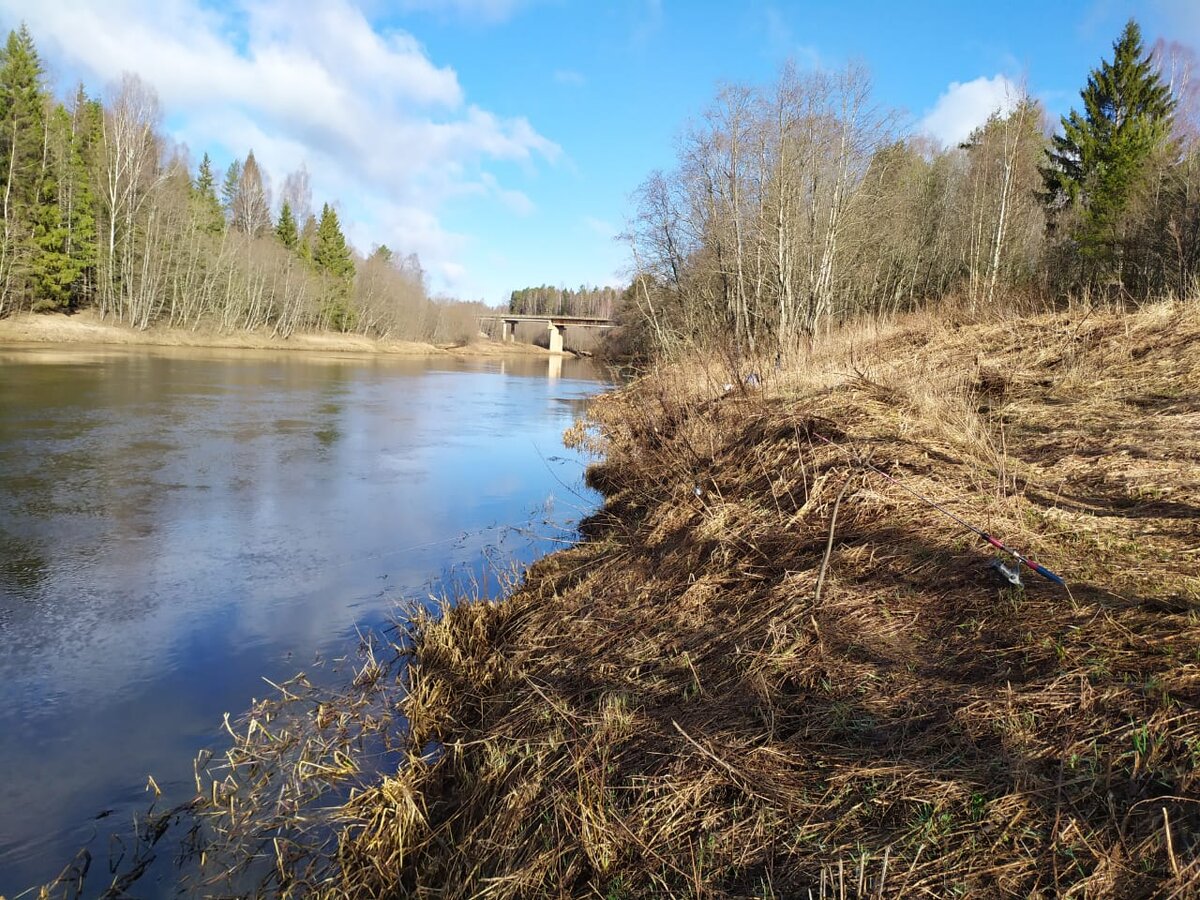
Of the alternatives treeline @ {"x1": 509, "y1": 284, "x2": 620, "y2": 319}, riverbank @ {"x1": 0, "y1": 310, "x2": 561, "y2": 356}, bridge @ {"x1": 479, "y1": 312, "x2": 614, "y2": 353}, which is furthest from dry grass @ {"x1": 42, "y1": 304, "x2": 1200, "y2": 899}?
treeline @ {"x1": 509, "y1": 284, "x2": 620, "y2": 319}

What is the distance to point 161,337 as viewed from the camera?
38750 millimetres

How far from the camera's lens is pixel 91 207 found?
38.9 metres

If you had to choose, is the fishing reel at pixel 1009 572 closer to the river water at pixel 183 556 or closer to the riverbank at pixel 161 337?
the river water at pixel 183 556

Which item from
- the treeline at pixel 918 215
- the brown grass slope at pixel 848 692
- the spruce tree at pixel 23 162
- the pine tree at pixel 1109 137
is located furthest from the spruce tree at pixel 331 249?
the brown grass slope at pixel 848 692

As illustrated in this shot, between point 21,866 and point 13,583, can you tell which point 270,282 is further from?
point 21,866

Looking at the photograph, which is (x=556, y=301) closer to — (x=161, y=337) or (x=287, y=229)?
(x=287, y=229)

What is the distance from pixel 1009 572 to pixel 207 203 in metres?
57.3

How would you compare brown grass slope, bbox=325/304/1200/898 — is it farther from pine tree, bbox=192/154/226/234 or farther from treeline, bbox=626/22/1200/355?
pine tree, bbox=192/154/226/234

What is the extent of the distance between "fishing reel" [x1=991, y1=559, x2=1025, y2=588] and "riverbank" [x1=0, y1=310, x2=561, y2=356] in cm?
3939

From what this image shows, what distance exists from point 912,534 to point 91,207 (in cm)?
5018

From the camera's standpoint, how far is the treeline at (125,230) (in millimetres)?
32906

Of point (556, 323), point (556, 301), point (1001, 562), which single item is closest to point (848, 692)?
point (1001, 562)

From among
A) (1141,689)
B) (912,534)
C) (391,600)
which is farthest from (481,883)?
(391,600)

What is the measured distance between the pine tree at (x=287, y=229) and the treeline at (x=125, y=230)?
3.51 feet
